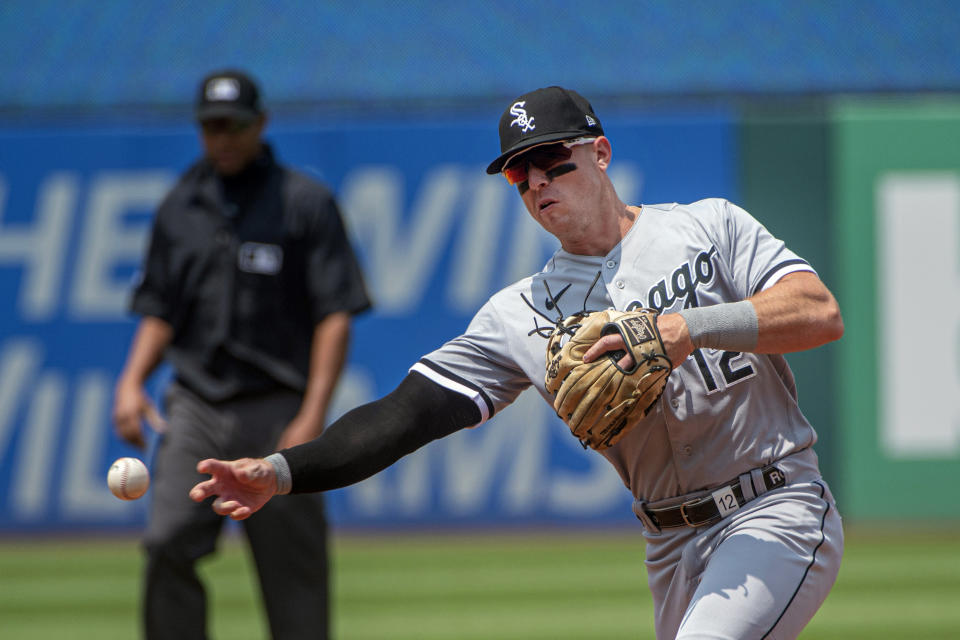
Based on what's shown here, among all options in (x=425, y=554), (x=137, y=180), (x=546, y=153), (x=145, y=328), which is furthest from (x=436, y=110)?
(x=546, y=153)

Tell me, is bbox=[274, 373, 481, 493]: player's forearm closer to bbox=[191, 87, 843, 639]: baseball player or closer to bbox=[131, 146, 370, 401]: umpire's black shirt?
bbox=[191, 87, 843, 639]: baseball player

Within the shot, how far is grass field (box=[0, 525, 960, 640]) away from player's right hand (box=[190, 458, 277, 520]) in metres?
3.38

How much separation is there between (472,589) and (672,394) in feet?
14.7

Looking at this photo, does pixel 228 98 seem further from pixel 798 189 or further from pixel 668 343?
pixel 798 189

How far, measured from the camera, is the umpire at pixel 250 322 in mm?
4328

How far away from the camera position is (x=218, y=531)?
4266 millimetres

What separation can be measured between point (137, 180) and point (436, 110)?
248 cm

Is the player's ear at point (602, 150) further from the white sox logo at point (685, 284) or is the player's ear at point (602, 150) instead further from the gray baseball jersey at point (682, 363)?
the white sox logo at point (685, 284)

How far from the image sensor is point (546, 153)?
3088mm

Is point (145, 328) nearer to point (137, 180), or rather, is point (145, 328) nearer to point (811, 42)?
point (137, 180)

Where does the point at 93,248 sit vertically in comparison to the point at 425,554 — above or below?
above

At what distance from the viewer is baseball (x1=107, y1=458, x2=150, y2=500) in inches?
121

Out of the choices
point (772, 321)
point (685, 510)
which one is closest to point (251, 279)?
point (685, 510)

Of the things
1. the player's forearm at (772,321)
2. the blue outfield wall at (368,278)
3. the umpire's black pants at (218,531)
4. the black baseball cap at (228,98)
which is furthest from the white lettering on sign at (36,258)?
the player's forearm at (772,321)
